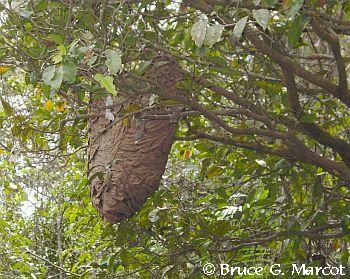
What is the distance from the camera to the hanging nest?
1.76 m

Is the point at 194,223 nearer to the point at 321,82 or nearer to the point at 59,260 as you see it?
the point at 321,82

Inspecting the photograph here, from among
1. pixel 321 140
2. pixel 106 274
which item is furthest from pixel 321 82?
pixel 106 274

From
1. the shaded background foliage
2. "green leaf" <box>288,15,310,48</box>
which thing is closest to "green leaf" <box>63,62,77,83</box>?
the shaded background foliage

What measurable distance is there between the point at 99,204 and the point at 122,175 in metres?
0.13

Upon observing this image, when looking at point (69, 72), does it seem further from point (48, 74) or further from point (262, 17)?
point (262, 17)

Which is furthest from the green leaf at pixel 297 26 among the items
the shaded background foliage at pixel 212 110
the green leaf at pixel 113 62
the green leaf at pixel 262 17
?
the green leaf at pixel 113 62

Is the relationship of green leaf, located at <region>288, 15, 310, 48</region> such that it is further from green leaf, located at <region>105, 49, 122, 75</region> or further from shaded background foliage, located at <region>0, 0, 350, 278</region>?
green leaf, located at <region>105, 49, 122, 75</region>

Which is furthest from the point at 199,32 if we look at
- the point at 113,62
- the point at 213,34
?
the point at 113,62

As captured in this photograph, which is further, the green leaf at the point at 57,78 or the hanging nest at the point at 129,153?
the hanging nest at the point at 129,153

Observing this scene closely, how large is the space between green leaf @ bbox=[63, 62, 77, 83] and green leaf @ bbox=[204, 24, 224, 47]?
0.23 meters

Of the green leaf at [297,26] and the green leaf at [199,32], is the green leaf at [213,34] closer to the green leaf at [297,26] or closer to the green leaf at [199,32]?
the green leaf at [199,32]

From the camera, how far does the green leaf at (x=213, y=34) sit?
1160 mm

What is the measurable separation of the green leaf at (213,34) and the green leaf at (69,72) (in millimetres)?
232

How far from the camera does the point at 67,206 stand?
359 cm
